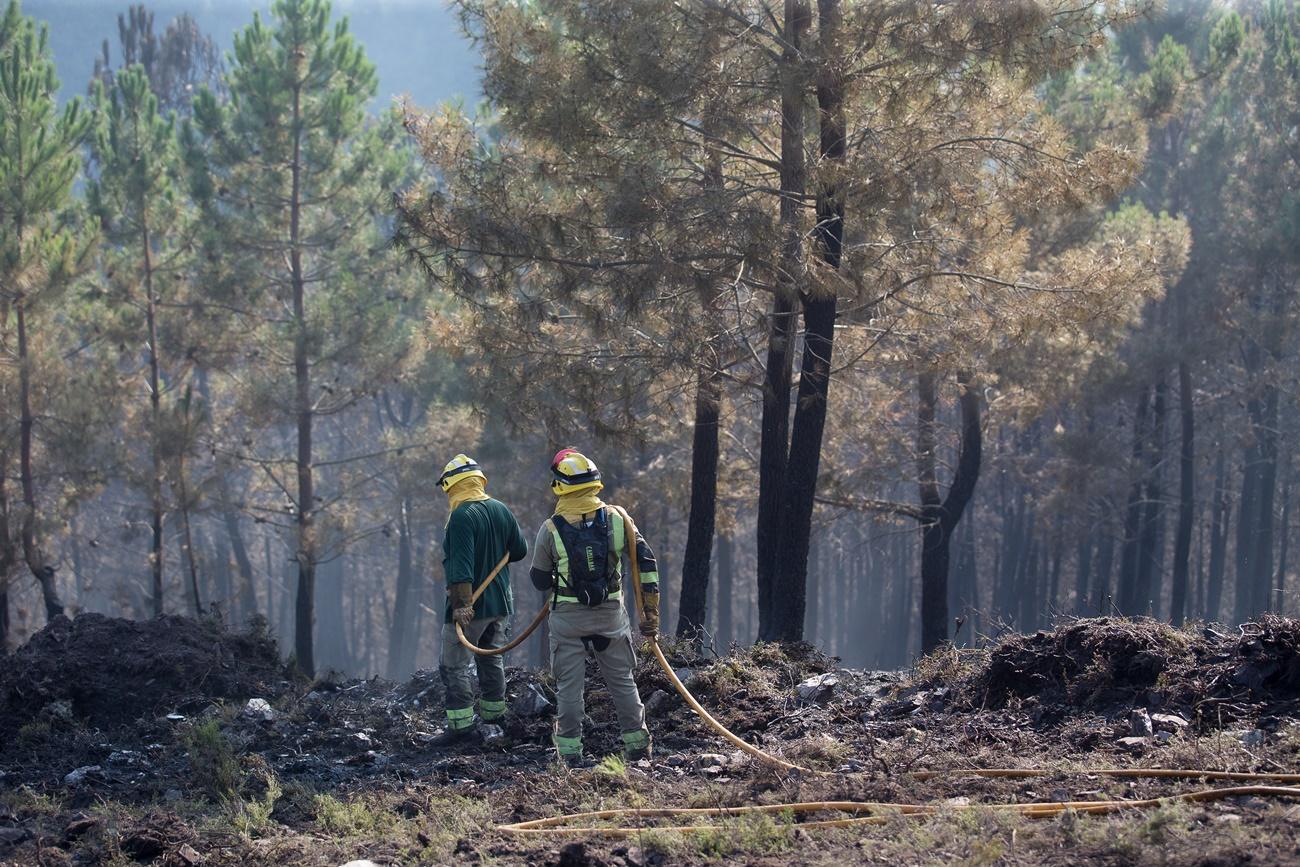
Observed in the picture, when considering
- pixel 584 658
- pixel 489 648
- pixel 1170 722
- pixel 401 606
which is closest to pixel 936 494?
pixel 489 648

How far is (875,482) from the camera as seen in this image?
1788 centimetres

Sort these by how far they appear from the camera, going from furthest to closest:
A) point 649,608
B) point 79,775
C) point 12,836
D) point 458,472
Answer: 1. point 458,472
2. point 79,775
3. point 649,608
4. point 12,836

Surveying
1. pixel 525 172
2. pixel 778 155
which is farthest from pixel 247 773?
pixel 778 155

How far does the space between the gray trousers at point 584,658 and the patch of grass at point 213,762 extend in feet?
6.07

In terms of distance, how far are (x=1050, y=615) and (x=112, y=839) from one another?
603 centimetres

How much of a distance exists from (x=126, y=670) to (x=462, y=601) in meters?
3.55

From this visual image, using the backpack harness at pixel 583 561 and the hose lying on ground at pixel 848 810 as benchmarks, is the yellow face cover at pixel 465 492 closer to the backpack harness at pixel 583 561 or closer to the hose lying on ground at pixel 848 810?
the backpack harness at pixel 583 561

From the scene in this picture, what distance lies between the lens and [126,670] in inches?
379

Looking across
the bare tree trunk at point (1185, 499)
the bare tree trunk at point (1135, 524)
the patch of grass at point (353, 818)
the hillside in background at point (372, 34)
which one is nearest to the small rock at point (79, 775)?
the patch of grass at point (353, 818)

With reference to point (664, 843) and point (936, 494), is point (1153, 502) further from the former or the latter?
point (664, 843)

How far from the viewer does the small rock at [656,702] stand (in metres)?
8.26

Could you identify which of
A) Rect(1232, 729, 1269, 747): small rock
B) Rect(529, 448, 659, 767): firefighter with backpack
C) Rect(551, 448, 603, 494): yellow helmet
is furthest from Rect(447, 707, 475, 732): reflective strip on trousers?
Rect(1232, 729, 1269, 747): small rock

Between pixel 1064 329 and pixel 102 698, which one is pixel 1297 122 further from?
pixel 102 698

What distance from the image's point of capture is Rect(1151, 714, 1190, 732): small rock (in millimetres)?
6375
